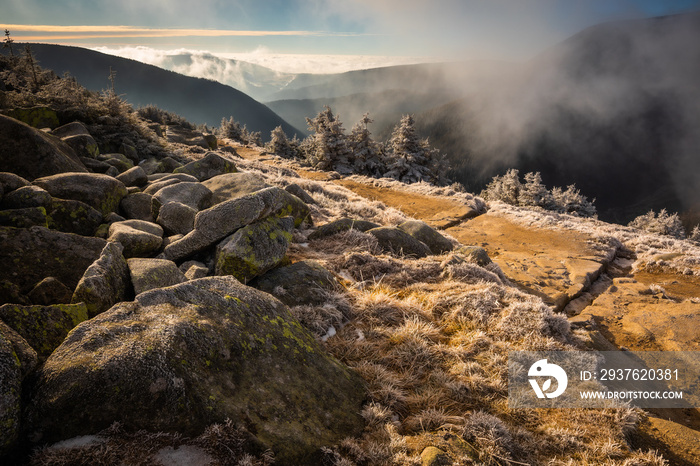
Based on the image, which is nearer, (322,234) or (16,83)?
(322,234)

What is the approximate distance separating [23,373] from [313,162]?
43248 mm

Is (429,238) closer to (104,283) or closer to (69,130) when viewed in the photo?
(104,283)

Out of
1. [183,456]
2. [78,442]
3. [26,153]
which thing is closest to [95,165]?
[26,153]

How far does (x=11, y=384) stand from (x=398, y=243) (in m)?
8.35

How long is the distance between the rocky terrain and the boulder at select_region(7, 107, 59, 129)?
17.8 feet

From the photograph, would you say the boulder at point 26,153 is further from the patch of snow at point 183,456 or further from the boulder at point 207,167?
the patch of snow at point 183,456

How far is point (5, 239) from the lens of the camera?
181 inches

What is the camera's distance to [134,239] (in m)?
5.89

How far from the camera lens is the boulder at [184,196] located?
7.81 m

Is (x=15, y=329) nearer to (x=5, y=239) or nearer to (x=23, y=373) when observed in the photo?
(x=23, y=373)

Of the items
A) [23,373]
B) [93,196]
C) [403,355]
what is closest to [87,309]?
[23,373]

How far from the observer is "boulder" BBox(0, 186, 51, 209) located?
214 inches

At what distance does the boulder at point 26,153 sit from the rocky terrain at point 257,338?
3 centimetres

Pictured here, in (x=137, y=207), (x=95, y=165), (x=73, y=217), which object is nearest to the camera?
(x=73, y=217)
